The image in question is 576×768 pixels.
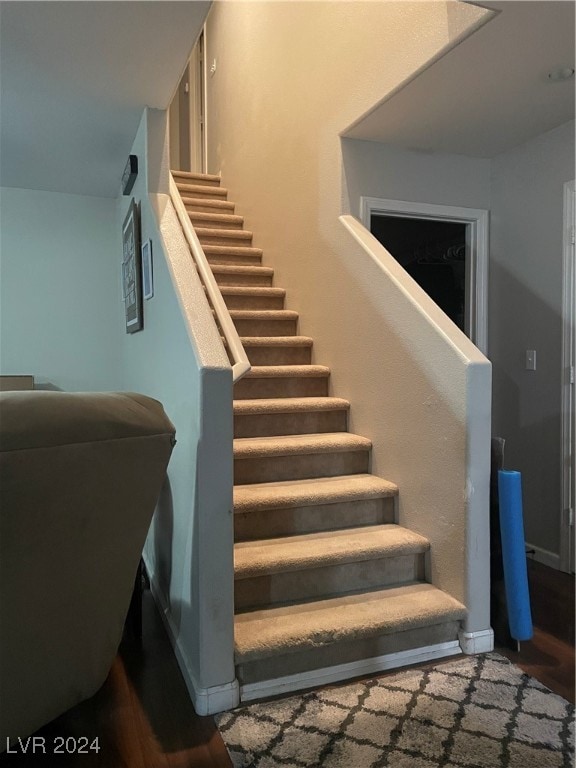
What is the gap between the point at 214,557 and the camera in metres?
1.89

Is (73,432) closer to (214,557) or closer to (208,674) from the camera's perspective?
(214,557)

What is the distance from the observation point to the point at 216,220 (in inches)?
198

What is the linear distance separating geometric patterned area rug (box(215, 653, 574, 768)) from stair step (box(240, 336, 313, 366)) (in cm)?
201

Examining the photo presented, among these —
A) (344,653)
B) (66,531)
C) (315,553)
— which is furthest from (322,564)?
(66,531)

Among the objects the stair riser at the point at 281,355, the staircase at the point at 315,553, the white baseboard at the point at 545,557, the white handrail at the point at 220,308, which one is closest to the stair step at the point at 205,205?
the white handrail at the point at 220,308

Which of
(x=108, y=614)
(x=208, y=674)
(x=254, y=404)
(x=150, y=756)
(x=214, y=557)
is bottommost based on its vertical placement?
(x=150, y=756)

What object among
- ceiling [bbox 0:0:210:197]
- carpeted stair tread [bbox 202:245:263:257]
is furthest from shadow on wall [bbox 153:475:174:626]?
carpeted stair tread [bbox 202:245:263:257]

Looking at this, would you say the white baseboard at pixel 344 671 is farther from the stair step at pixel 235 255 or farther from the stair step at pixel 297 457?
the stair step at pixel 235 255

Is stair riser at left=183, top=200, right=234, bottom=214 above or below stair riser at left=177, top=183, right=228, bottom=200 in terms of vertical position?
below

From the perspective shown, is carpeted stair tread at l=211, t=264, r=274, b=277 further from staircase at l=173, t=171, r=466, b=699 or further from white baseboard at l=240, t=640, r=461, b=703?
white baseboard at l=240, t=640, r=461, b=703

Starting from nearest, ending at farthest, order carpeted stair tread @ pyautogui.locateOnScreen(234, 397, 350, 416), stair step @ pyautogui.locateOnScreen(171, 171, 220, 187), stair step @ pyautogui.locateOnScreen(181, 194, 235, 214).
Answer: carpeted stair tread @ pyautogui.locateOnScreen(234, 397, 350, 416), stair step @ pyautogui.locateOnScreen(181, 194, 235, 214), stair step @ pyautogui.locateOnScreen(171, 171, 220, 187)

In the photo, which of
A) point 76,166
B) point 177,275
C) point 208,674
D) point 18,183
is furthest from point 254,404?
point 18,183

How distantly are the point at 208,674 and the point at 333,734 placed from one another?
0.44 metres

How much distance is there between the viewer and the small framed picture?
9.83 ft
